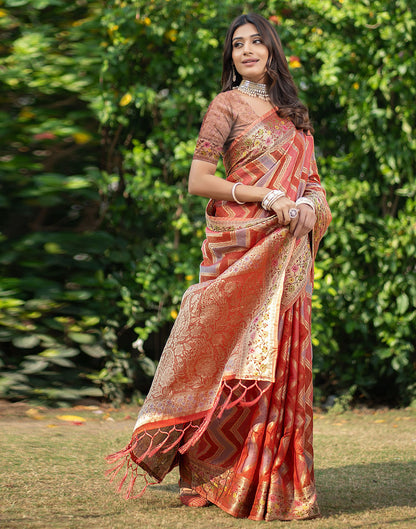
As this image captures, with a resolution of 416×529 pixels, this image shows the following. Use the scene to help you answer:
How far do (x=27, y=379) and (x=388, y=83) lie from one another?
3174 mm

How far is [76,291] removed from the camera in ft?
14.6

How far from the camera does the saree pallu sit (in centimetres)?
253

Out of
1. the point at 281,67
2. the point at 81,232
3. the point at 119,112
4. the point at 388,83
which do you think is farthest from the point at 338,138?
the point at 281,67

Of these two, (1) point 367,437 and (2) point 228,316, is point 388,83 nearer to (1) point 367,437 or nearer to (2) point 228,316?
(1) point 367,437

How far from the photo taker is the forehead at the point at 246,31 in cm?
279

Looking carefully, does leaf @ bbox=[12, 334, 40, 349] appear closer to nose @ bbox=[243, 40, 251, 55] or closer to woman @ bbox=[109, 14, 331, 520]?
woman @ bbox=[109, 14, 331, 520]

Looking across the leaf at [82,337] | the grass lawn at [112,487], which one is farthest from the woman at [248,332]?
the leaf at [82,337]

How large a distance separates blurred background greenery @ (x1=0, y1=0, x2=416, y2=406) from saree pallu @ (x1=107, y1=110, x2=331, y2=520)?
178 centimetres

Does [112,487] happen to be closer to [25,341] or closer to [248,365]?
[248,365]

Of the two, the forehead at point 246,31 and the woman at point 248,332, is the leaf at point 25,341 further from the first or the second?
the forehead at point 246,31

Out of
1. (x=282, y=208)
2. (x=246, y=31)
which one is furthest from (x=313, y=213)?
(x=246, y=31)

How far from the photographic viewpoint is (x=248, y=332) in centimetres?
256

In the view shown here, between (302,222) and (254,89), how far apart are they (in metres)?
0.60

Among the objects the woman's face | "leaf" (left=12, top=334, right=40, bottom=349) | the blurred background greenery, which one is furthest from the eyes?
"leaf" (left=12, top=334, right=40, bottom=349)
